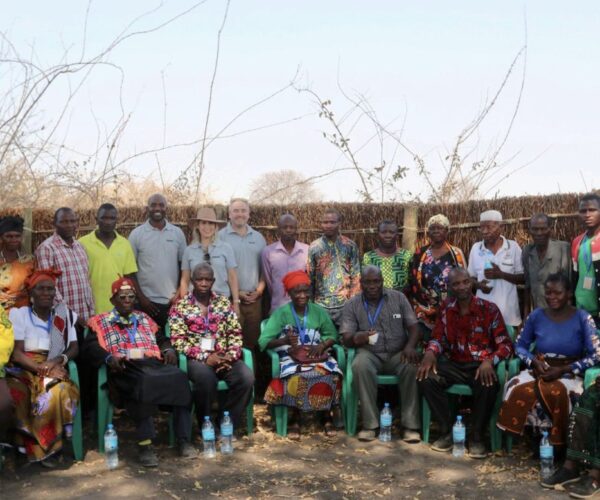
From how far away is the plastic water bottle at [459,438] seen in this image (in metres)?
5.80

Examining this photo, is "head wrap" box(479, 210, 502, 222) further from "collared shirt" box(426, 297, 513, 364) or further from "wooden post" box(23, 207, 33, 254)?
"wooden post" box(23, 207, 33, 254)

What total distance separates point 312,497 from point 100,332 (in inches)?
89.2

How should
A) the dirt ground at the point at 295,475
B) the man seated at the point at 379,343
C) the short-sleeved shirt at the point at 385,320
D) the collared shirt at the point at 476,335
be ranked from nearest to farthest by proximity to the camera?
the dirt ground at the point at 295,475, the collared shirt at the point at 476,335, the man seated at the point at 379,343, the short-sleeved shirt at the point at 385,320

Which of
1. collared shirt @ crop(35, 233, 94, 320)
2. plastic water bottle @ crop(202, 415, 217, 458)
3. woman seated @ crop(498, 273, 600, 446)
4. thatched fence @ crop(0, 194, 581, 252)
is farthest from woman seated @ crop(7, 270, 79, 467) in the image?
woman seated @ crop(498, 273, 600, 446)

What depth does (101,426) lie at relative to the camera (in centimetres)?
594

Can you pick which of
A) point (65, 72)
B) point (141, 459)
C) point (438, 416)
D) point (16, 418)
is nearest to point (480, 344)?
point (438, 416)

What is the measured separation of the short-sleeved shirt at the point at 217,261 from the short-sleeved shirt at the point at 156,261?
0.18 m

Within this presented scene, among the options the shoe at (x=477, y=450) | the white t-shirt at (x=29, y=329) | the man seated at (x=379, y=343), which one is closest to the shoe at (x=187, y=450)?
the white t-shirt at (x=29, y=329)

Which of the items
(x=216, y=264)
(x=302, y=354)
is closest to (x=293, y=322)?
(x=302, y=354)

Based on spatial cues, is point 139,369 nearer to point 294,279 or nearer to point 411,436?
point 294,279

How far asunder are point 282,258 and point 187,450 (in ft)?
7.12

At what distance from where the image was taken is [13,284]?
19.5 ft

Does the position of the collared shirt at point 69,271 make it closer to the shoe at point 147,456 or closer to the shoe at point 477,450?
the shoe at point 147,456

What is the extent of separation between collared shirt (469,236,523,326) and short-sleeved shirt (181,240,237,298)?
7.52ft
